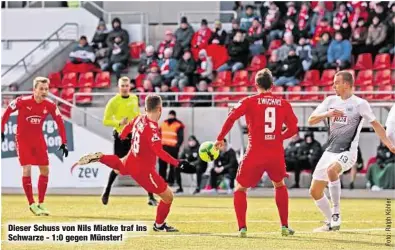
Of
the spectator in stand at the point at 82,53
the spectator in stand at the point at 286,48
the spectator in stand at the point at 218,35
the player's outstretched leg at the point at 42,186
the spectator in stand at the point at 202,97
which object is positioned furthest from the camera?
the spectator in stand at the point at 82,53

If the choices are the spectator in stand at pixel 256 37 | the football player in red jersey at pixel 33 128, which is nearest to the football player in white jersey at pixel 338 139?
the football player in red jersey at pixel 33 128

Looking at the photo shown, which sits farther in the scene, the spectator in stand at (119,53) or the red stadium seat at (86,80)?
the spectator in stand at (119,53)

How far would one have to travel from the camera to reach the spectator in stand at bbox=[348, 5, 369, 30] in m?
28.6

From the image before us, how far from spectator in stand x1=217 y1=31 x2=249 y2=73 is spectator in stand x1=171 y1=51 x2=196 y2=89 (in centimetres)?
85

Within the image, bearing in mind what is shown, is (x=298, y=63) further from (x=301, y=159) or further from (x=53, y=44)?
(x=53, y=44)

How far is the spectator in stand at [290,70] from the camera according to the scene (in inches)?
1098

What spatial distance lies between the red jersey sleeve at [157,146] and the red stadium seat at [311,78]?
15.4m

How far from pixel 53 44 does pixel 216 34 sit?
5.60 metres

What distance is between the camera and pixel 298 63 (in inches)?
1104

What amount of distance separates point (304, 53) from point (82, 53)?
21.9ft

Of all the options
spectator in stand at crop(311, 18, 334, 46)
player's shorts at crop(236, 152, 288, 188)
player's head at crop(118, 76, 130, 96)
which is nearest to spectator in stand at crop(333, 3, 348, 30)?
spectator in stand at crop(311, 18, 334, 46)

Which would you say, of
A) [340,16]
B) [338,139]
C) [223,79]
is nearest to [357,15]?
[340,16]

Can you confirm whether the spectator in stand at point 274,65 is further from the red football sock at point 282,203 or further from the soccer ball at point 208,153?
the red football sock at point 282,203

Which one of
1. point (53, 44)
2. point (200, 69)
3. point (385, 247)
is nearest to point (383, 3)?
point (200, 69)
